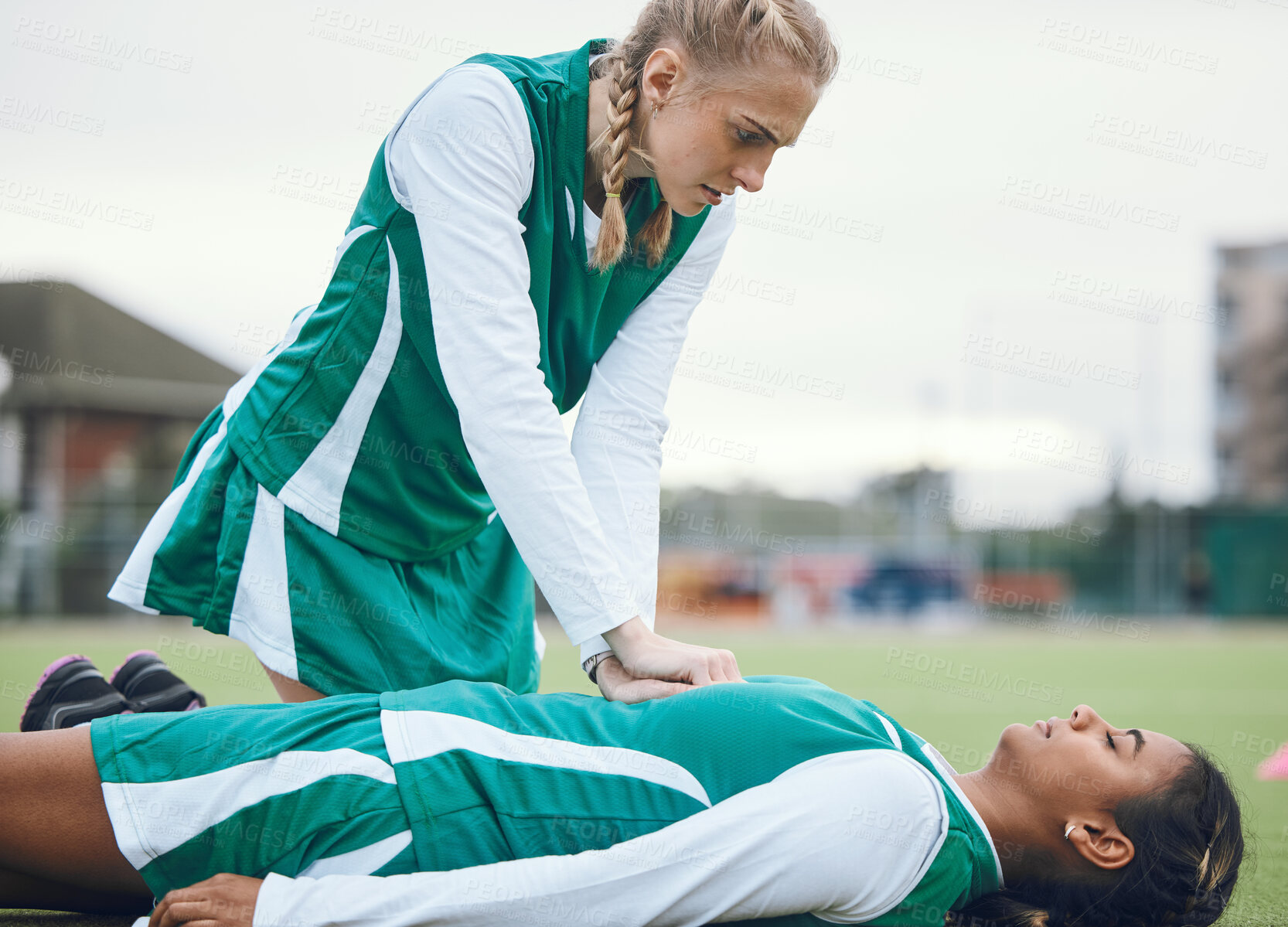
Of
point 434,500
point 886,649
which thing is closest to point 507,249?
point 434,500

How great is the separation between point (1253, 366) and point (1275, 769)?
42740mm

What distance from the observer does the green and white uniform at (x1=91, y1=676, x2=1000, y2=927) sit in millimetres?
1537

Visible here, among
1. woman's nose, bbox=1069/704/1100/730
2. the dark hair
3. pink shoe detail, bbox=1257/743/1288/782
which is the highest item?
woman's nose, bbox=1069/704/1100/730

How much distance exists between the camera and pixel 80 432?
23.4 metres

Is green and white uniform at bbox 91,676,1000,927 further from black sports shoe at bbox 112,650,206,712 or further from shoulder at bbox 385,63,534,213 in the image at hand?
shoulder at bbox 385,63,534,213

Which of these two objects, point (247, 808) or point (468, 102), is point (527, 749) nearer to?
point (247, 808)

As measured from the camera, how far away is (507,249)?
1772 millimetres

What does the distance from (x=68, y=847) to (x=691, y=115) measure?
1448 millimetres

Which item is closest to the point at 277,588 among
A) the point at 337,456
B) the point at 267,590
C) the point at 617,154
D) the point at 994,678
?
the point at 267,590

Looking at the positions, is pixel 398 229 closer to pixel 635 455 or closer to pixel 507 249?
pixel 507 249

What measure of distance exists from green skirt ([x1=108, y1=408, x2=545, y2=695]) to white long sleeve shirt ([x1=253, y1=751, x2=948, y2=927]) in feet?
1.53

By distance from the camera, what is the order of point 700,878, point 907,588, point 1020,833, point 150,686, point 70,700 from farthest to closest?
point 907,588 → point 150,686 → point 70,700 → point 1020,833 → point 700,878

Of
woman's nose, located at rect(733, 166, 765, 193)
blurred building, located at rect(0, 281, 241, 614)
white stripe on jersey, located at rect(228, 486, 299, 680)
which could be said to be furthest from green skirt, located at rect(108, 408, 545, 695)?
blurred building, located at rect(0, 281, 241, 614)

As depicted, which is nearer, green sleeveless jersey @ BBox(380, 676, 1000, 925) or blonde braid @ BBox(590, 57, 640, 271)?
green sleeveless jersey @ BBox(380, 676, 1000, 925)
